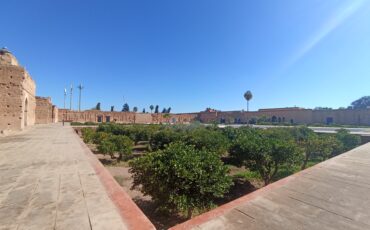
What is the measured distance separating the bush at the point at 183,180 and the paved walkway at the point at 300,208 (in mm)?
1256

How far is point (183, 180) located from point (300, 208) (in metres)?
2.19

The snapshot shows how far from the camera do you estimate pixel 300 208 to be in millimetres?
3055

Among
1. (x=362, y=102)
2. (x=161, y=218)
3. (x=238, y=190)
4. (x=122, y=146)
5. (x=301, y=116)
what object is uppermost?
(x=362, y=102)

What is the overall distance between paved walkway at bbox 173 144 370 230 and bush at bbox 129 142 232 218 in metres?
1.26

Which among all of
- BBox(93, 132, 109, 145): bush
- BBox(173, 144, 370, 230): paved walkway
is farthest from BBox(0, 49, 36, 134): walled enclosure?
BBox(173, 144, 370, 230): paved walkway

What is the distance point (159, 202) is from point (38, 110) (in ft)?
104

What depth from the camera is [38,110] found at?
29.8 metres

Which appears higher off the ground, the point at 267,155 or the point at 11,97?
the point at 11,97

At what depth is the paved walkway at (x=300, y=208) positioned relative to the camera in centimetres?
258

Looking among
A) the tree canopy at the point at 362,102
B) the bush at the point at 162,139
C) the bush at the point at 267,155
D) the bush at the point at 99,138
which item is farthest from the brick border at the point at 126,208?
the tree canopy at the point at 362,102

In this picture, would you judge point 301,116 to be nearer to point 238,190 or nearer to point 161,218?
point 238,190

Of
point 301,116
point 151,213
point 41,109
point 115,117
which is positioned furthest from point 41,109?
point 301,116

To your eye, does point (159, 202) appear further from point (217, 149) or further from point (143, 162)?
point (217, 149)

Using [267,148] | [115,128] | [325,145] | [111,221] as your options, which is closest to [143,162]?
[111,221]
